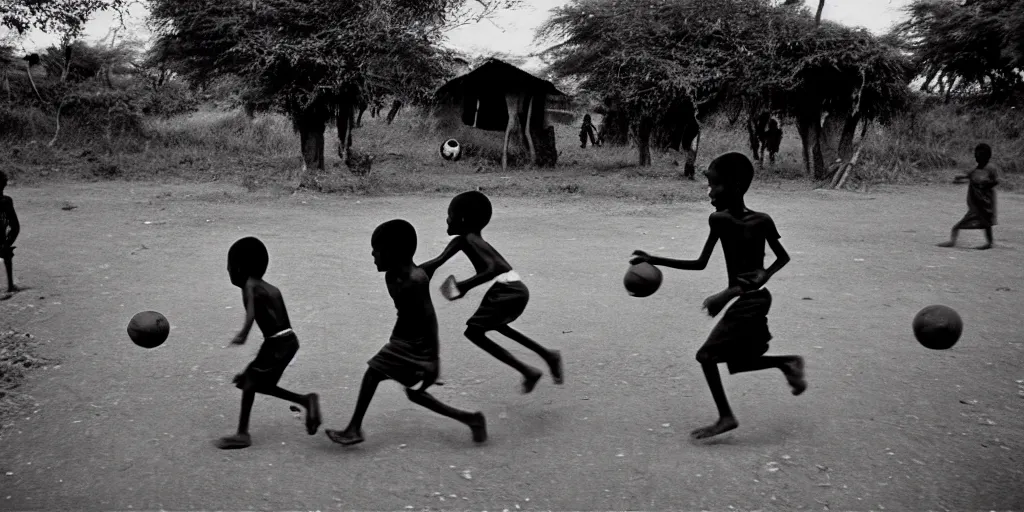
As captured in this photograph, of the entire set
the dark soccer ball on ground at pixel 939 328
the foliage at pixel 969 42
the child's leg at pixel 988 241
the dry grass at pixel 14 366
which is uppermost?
the foliage at pixel 969 42

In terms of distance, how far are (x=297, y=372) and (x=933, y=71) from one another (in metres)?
27.9

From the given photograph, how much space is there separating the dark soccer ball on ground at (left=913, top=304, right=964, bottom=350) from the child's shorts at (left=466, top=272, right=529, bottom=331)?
2.03 meters

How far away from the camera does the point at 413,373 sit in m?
4.09

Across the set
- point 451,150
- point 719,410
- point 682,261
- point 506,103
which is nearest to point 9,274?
point 682,261

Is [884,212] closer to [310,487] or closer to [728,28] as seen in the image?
[728,28]

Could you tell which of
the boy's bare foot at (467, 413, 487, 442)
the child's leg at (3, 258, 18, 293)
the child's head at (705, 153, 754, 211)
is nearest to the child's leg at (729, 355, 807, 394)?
the child's head at (705, 153, 754, 211)

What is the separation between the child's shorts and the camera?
15.5 ft

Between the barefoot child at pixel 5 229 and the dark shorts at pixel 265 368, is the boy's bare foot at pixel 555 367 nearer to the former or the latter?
the dark shorts at pixel 265 368

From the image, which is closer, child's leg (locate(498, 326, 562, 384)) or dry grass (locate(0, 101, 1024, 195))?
child's leg (locate(498, 326, 562, 384))

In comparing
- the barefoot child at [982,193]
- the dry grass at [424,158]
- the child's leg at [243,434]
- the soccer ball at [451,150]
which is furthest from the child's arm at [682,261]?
A: the soccer ball at [451,150]

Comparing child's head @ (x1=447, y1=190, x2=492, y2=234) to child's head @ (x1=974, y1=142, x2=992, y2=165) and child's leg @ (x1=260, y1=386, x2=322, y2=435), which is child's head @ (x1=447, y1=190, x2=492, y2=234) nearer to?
child's leg @ (x1=260, y1=386, x2=322, y2=435)

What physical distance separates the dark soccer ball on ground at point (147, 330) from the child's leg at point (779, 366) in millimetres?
2864

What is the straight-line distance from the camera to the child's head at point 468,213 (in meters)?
4.62

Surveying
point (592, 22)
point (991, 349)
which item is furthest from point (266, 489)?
point (592, 22)
